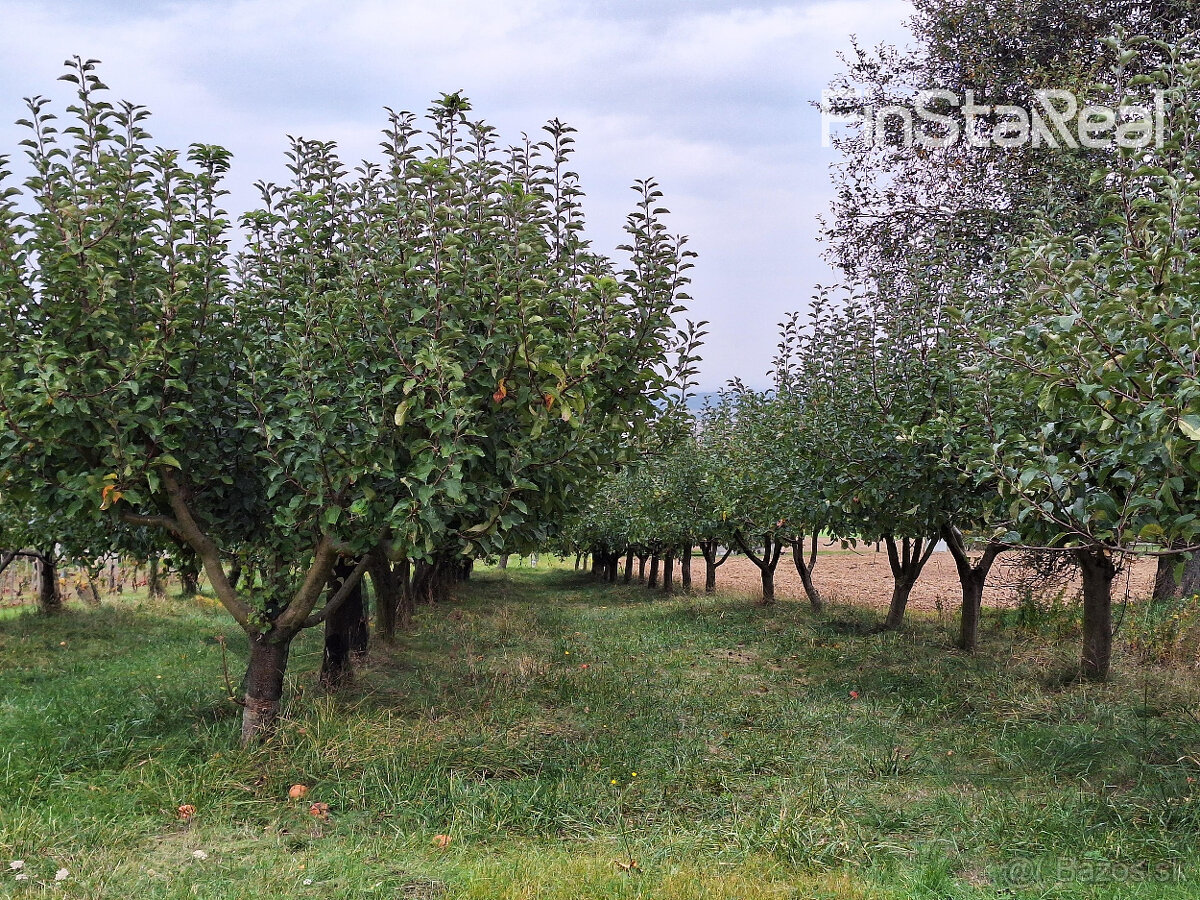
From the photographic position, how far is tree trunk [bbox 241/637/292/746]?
7547 mm

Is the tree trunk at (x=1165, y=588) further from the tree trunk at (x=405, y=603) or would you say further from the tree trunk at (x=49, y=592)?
the tree trunk at (x=49, y=592)

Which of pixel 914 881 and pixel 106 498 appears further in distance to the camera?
pixel 106 498

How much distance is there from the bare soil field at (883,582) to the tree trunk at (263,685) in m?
13.2

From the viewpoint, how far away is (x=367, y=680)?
10953 mm

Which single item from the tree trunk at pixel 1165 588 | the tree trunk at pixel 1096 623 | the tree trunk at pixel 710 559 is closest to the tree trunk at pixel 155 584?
the tree trunk at pixel 710 559

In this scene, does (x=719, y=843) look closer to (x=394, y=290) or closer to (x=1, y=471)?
(x=394, y=290)

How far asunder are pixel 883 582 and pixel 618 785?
26661 mm

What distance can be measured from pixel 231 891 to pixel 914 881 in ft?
12.9

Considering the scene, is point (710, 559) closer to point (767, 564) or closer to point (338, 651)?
point (767, 564)

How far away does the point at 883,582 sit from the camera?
102ft

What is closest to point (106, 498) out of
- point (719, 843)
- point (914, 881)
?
point (719, 843)

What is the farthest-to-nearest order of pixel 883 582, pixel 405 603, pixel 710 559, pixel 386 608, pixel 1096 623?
1. pixel 883 582
2. pixel 710 559
3. pixel 405 603
4. pixel 386 608
5. pixel 1096 623

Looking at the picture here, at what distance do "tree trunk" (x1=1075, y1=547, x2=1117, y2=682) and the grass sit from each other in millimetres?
354

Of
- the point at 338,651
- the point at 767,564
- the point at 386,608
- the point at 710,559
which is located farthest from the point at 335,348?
the point at 710,559
